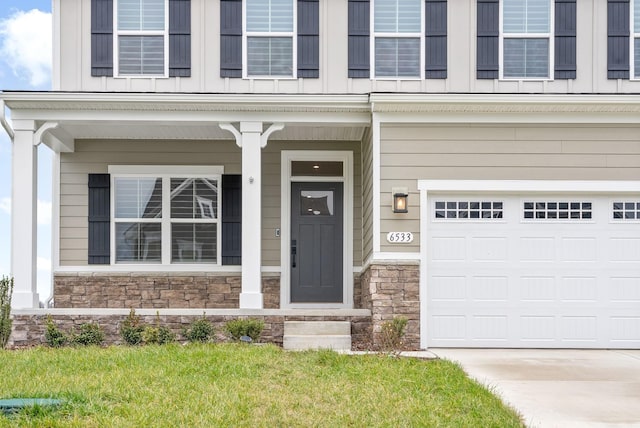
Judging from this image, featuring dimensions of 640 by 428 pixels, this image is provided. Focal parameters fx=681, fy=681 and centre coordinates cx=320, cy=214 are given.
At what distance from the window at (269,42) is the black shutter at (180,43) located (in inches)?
34.3

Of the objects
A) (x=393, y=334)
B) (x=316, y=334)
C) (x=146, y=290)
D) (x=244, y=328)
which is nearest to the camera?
(x=393, y=334)

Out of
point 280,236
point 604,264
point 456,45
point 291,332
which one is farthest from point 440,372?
point 456,45

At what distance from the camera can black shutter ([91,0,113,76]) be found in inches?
403

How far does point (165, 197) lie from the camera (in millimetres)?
10781

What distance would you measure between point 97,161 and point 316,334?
456 centimetres

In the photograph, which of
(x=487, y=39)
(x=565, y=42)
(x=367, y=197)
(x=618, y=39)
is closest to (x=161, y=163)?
(x=367, y=197)

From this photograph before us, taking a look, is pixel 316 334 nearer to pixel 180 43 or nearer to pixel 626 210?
pixel 626 210

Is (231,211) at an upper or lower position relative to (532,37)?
lower

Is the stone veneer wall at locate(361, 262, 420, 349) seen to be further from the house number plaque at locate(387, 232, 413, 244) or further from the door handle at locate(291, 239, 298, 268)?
the door handle at locate(291, 239, 298, 268)

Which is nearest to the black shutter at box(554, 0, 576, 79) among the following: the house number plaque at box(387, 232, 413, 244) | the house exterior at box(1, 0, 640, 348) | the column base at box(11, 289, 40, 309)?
the house exterior at box(1, 0, 640, 348)

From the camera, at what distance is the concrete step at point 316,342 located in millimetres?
8625

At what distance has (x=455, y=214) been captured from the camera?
29.7 feet

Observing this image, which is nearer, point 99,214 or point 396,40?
point 396,40

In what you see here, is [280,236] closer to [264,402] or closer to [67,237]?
[67,237]
